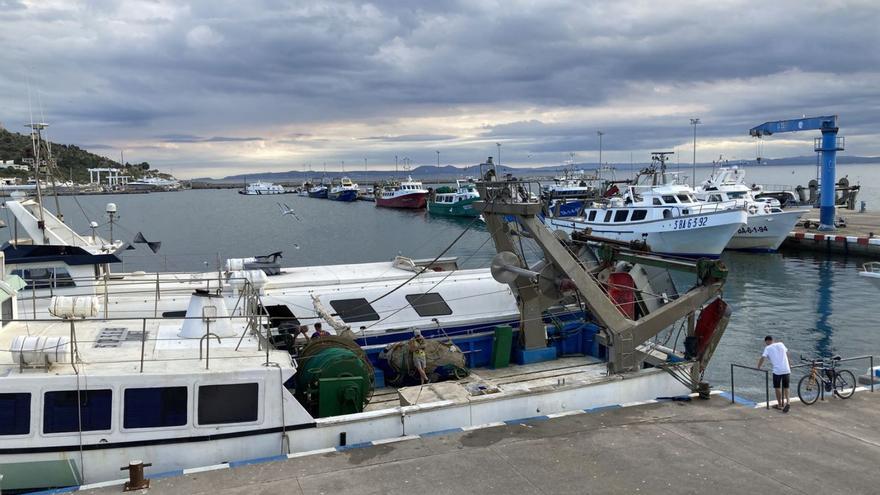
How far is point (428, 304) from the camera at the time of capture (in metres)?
17.7

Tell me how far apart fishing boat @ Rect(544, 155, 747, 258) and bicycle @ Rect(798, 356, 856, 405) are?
27.1 metres

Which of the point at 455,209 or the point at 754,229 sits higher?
the point at 455,209

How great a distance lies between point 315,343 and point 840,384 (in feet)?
34.0

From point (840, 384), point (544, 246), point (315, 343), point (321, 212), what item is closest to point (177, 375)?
point (315, 343)

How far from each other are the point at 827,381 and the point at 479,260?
114ft

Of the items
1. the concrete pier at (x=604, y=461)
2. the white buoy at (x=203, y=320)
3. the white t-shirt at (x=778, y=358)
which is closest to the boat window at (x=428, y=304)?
the white buoy at (x=203, y=320)

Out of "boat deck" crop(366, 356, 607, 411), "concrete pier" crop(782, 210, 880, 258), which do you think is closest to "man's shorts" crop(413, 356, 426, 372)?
"boat deck" crop(366, 356, 607, 411)

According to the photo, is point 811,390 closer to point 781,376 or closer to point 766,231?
point 781,376

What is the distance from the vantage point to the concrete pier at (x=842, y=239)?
44.3 meters

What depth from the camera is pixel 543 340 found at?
15773mm

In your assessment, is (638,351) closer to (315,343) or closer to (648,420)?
(648,420)

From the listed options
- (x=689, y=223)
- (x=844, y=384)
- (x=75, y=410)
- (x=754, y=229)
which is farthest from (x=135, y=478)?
(x=754, y=229)

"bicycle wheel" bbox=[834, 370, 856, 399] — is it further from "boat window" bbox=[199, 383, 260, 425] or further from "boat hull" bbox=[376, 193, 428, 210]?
"boat hull" bbox=[376, 193, 428, 210]

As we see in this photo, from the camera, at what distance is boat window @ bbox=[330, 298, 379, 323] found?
16922 mm
